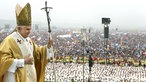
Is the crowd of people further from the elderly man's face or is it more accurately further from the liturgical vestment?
the elderly man's face

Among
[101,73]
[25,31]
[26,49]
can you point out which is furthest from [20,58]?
[101,73]

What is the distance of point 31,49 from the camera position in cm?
362

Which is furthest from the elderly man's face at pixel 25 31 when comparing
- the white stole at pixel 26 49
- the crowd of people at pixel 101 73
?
the crowd of people at pixel 101 73

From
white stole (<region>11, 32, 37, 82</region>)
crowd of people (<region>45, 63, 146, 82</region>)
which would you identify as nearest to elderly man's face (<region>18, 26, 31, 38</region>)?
white stole (<region>11, 32, 37, 82</region>)

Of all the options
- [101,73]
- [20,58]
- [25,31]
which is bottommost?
[101,73]

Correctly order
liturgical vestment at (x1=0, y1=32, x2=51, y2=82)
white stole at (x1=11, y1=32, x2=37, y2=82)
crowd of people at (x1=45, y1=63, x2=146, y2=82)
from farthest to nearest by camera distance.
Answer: crowd of people at (x1=45, y1=63, x2=146, y2=82), white stole at (x1=11, y1=32, x2=37, y2=82), liturgical vestment at (x1=0, y1=32, x2=51, y2=82)

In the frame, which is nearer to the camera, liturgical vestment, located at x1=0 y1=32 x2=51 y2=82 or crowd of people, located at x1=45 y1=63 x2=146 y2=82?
liturgical vestment, located at x1=0 y1=32 x2=51 y2=82

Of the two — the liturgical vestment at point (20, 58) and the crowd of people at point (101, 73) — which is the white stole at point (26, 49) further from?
the crowd of people at point (101, 73)

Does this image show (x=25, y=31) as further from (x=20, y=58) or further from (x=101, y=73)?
(x=101, y=73)

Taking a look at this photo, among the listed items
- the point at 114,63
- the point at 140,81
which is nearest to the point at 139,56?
the point at 114,63

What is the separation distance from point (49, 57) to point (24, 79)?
0.42 meters

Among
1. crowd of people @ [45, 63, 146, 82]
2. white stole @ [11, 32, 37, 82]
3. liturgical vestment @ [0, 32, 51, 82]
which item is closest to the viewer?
liturgical vestment @ [0, 32, 51, 82]

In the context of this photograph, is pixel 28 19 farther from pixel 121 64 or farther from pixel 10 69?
pixel 121 64

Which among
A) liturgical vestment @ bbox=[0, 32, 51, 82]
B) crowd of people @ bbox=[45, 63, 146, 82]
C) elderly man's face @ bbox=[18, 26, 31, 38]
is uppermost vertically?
elderly man's face @ bbox=[18, 26, 31, 38]
